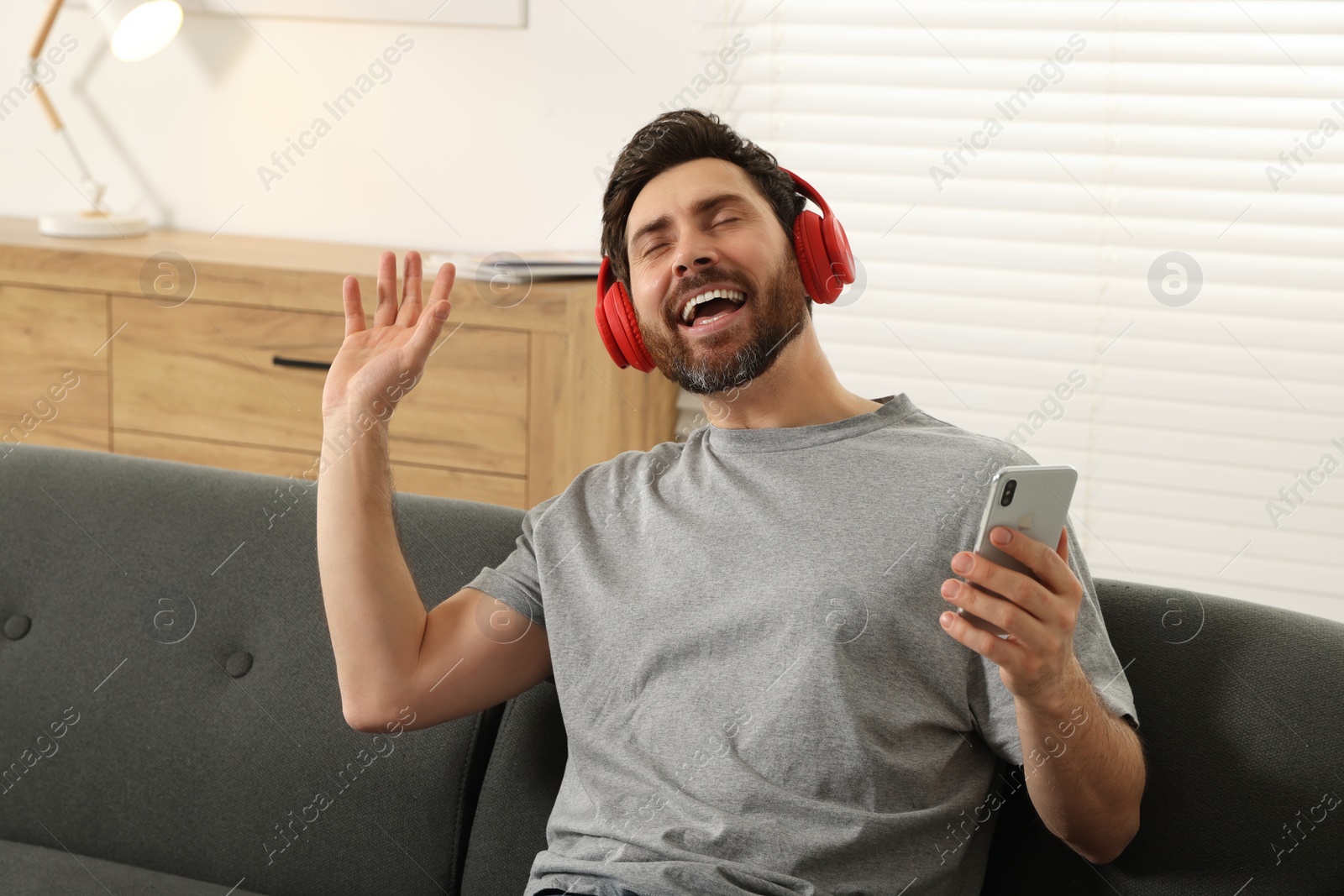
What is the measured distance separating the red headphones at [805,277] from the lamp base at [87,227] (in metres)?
1.80

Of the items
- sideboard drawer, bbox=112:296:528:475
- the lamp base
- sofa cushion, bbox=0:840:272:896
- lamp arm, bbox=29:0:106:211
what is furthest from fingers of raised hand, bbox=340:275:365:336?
lamp arm, bbox=29:0:106:211

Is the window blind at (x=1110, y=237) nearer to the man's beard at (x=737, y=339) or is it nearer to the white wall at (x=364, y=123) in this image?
the white wall at (x=364, y=123)

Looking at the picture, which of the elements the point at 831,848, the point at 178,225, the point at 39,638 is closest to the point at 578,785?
the point at 831,848

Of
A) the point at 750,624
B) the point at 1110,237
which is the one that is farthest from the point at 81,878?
the point at 1110,237

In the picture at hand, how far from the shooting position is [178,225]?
3.13 m

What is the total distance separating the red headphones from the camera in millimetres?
1483

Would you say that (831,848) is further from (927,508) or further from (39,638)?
(39,638)

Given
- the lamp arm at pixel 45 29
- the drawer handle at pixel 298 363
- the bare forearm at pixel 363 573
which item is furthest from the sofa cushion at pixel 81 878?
the lamp arm at pixel 45 29

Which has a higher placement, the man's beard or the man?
the man's beard

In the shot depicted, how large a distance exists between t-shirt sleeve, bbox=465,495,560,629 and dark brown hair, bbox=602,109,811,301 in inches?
14.6

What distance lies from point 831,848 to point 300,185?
241cm

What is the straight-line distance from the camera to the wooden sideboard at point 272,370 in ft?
7.97

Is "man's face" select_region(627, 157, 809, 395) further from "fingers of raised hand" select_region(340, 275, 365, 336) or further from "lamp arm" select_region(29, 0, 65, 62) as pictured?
"lamp arm" select_region(29, 0, 65, 62)

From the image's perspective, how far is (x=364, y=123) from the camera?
2.95 meters
